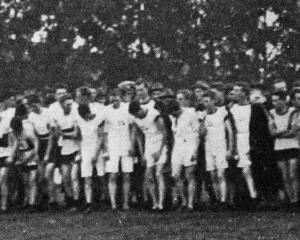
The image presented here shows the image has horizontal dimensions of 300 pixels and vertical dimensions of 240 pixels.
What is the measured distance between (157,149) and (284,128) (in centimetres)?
199

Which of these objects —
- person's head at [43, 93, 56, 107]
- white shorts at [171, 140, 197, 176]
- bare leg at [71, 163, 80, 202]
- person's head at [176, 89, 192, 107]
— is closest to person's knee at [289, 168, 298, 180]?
white shorts at [171, 140, 197, 176]

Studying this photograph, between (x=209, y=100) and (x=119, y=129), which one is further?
(x=119, y=129)

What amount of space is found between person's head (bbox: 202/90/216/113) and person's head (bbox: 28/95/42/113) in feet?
10.3

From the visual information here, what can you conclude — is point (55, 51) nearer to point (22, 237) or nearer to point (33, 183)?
point (33, 183)

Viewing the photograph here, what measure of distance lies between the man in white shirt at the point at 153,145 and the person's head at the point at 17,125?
206 cm

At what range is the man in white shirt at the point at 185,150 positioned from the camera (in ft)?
39.7

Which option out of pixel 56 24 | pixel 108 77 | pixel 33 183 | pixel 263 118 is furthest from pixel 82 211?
pixel 56 24

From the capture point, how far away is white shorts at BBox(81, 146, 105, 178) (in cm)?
1259

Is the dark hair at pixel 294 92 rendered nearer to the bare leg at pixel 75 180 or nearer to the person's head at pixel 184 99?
the person's head at pixel 184 99

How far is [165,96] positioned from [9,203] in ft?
11.4

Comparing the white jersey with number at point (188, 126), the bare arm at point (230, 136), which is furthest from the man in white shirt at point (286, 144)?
the white jersey with number at point (188, 126)

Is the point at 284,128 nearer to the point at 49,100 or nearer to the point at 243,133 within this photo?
the point at 243,133

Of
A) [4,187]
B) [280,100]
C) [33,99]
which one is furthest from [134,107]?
[4,187]

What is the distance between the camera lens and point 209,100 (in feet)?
39.9
